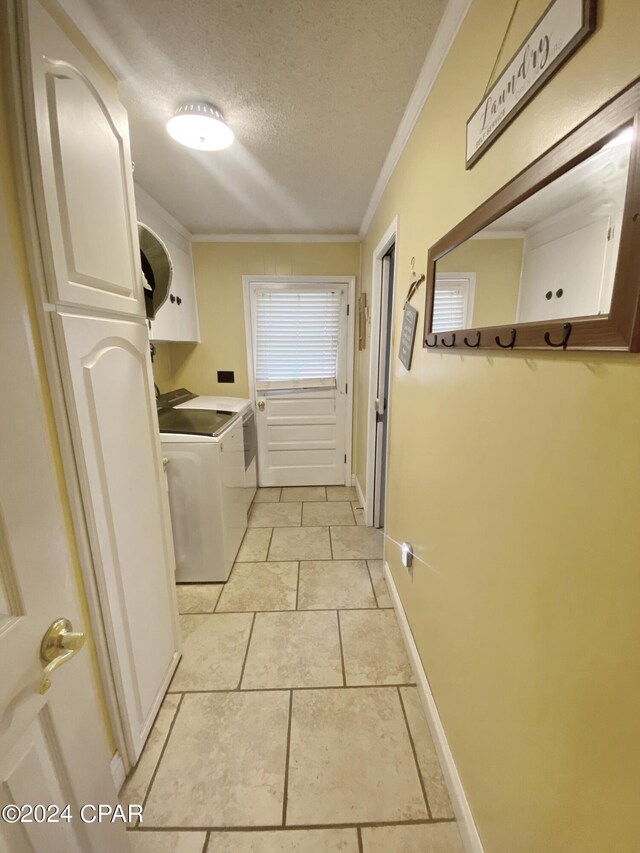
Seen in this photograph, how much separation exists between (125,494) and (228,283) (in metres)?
2.49

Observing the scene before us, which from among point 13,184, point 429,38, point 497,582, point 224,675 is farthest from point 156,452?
point 429,38

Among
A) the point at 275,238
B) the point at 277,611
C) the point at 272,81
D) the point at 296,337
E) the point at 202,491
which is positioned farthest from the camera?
Result: the point at 296,337

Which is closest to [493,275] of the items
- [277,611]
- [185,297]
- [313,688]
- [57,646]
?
[57,646]

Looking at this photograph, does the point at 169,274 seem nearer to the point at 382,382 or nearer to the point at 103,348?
the point at 103,348

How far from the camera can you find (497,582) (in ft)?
2.74

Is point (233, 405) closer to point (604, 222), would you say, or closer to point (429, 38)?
point (429, 38)

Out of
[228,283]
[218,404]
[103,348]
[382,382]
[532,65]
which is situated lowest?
[218,404]

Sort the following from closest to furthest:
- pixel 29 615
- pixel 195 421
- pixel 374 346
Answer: pixel 29 615, pixel 195 421, pixel 374 346

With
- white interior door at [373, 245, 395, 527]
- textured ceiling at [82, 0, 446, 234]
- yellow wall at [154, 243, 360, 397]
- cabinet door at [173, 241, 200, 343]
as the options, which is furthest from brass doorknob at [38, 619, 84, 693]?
yellow wall at [154, 243, 360, 397]

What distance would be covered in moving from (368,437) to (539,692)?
6.71 feet

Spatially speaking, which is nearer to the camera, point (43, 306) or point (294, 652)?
point (43, 306)

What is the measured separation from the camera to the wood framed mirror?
18.7 inches

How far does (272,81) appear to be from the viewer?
4.12ft

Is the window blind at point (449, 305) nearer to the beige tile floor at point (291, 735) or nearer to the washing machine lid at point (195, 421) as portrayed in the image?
the washing machine lid at point (195, 421)
